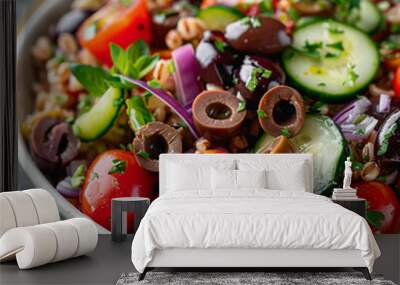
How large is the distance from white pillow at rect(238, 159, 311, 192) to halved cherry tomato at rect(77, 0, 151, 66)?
4.70 ft

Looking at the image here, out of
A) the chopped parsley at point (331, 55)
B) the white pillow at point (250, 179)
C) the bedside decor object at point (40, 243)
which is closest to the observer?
the bedside decor object at point (40, 243)

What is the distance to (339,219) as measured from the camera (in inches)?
172

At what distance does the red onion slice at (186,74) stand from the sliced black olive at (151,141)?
1.04 ft

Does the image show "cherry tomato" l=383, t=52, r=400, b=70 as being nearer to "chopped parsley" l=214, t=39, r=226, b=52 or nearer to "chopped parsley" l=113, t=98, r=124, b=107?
"chopped parsley" l=214, t=39, r=226, b=52

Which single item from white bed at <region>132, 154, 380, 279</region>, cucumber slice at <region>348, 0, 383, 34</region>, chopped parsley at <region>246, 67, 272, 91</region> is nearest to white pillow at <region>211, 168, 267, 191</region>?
chopped parsley at <region>246, 67, 272, 91</region>

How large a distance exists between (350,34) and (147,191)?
2.15 meters

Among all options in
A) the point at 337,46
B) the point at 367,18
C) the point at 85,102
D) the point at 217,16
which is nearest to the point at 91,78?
the point at 85,102

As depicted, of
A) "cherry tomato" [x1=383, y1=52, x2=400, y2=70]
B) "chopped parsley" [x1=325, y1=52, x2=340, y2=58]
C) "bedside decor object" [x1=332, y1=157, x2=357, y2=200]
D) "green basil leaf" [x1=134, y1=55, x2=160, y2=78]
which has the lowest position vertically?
"bedside decor object" [x1=332, y1=157, x2=357, y2=200]

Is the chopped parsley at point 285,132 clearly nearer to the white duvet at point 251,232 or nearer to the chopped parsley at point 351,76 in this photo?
the chopped parsley at point 351,76

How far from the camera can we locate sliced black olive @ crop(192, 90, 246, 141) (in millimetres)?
5836

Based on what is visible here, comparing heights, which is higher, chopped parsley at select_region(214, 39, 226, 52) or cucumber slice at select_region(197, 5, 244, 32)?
cucumber slice at select_region(197, 5, 244, 32)

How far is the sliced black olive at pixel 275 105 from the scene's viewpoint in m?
5.87

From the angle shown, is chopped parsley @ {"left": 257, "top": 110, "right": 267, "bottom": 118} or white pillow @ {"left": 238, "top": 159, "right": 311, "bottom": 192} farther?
chopped parsley @ {"left": 257, "top": 110, "right": 267, "bottom": 118}

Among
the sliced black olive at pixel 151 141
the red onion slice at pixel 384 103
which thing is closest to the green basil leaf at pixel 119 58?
the sliced black olive at pixel 151 141
